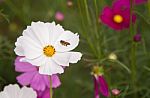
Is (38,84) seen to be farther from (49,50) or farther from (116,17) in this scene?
(116,17)

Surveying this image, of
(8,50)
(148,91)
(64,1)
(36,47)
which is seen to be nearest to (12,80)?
(8,50)

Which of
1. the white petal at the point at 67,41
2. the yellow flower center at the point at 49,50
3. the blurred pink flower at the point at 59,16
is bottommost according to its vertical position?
the yellow flower center at the point at 49,50

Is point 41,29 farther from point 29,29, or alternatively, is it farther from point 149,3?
point 149,3

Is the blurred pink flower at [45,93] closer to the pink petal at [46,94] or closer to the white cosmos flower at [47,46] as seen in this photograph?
the pink petal at [46,94]

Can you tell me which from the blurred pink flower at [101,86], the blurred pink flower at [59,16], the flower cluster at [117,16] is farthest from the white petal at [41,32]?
the blurred pink flower at [59,16]

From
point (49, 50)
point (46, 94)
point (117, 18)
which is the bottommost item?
point (46, 94)

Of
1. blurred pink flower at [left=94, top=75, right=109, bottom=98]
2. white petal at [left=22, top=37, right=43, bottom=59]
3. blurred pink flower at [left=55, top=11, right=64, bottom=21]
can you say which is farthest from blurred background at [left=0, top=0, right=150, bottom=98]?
white petal at [left=22, top=37, right=43, bottom=59]

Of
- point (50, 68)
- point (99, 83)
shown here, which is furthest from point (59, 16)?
point (50, 68)
